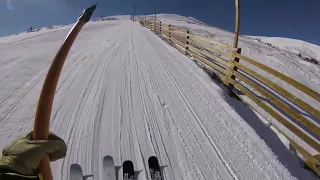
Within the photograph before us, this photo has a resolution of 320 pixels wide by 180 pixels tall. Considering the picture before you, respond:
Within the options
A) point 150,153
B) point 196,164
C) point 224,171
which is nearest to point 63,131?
point 150,153

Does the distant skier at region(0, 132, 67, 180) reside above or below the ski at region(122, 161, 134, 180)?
above

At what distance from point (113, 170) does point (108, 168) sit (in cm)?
9

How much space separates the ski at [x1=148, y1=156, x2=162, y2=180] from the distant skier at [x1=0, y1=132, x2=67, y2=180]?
2.34 m

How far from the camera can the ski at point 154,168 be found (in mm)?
3441

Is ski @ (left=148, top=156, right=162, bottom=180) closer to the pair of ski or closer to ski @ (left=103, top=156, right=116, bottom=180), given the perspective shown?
the pair of ski

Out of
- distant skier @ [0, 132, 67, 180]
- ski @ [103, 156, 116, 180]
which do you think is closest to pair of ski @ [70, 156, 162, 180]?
ski @ [103, 156, 116, 180]

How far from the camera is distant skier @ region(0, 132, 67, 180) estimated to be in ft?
4.05

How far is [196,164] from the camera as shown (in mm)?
3744

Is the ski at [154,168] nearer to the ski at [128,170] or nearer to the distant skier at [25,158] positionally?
the ski at [128,170]

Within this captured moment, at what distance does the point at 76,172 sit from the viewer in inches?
135

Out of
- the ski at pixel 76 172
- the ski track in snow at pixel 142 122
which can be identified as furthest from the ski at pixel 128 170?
the ski at pixel 76 172

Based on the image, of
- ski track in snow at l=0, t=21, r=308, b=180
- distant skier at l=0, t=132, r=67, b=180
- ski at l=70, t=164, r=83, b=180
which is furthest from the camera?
ski track in snow at l=0, t=21, r=308, b=180

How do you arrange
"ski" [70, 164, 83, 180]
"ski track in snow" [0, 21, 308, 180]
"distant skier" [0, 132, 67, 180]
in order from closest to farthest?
"distant skier" [0, 132, 67, 180] < "ski" [70, 164, 83, 180] < "ski track in snow" [0, 21, 308, 180]

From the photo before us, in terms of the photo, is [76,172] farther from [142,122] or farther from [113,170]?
[142,122]
